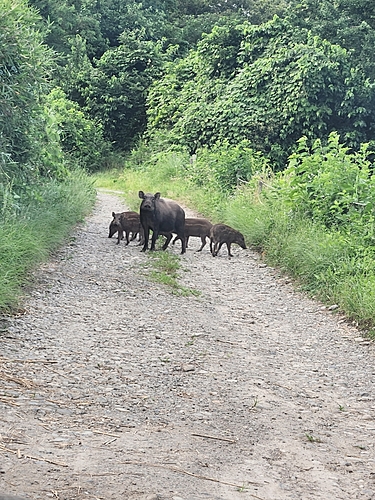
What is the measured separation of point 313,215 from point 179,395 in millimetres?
7067

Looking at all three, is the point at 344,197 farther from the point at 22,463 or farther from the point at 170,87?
the point at 170,87

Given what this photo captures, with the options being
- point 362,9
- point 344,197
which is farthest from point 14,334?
point 362,9

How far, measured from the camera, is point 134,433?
4734 mm

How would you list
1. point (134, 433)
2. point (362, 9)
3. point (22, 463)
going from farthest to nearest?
point (362, 9) → point (134, 433) → point (22, 463)

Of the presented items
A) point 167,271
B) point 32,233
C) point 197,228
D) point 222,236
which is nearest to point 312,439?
point 167,271

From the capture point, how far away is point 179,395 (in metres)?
5.60

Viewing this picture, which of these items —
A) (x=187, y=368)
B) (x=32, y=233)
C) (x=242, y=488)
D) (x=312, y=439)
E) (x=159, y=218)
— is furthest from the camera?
(x=159, y=218)

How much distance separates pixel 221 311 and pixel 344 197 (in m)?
3.45

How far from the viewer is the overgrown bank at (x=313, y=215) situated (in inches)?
372

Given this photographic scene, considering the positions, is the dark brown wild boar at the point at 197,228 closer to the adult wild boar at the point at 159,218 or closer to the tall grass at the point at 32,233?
the adult wild boar at the point at 159,218

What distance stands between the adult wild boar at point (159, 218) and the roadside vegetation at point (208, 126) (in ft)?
4.82

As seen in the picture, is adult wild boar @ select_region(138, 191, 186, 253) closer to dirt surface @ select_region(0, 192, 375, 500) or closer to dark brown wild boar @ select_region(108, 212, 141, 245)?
dark brown wild boar @ select_region(108, 212, 141, 245)

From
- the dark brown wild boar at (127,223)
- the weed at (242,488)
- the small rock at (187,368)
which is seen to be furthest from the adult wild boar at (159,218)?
the weed at (242,488)

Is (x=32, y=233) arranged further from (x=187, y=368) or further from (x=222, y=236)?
(x=187, y=368)
